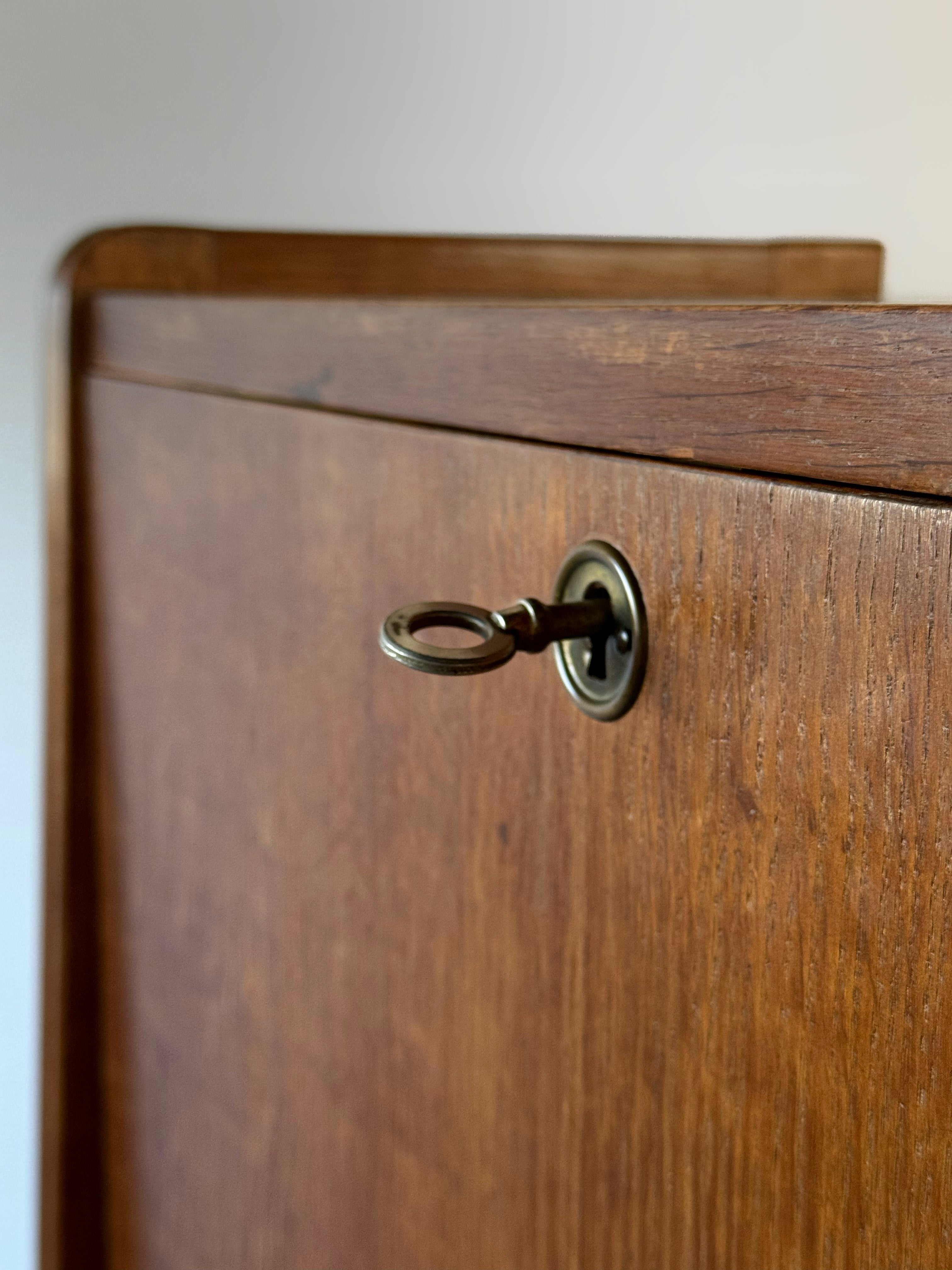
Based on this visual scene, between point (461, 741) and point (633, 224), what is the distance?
0.57 metres

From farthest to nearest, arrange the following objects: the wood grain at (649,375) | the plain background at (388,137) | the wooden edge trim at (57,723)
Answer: the plain background at (388,137), the wooden edge trim at (57,723), the wood grain at (649,375)

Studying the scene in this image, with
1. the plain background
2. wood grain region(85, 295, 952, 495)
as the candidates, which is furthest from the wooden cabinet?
the plain background

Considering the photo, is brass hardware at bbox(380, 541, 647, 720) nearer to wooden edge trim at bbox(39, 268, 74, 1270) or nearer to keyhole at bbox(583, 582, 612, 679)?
keyhole at bbox(583, 582, 612, 679)

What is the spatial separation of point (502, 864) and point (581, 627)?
0.27 feet

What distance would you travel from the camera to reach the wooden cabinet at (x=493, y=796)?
21 centimetres

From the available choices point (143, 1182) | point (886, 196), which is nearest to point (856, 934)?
point (143, 1182)

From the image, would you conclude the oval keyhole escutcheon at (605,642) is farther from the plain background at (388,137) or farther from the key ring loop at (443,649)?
the plain background at (388,137)

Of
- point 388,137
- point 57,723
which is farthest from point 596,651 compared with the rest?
point 388,137

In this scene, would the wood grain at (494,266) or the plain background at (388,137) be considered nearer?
the wood grain at (494,266)

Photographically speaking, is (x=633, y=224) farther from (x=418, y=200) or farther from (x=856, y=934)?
(x=856, y=934)

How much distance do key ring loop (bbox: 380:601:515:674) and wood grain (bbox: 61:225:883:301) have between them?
1.15 ft

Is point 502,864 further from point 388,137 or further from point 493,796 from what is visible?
point 388,137

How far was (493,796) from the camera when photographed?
1.02 feet

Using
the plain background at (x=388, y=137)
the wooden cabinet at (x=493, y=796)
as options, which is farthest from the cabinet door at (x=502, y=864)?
the plain background at (x=388, y=137)
